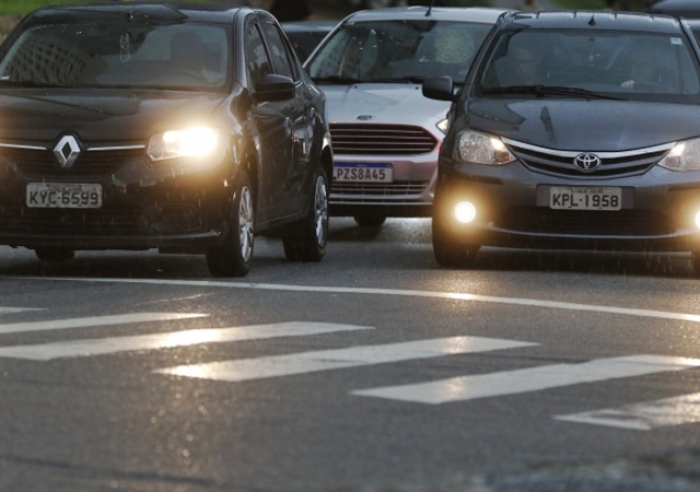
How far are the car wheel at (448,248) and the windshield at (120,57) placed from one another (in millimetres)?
1804

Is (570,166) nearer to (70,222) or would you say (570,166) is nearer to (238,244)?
(238,244)

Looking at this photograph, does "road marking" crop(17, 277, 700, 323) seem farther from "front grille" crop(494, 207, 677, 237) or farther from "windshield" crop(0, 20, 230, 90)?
"front grille" crop(494, 207, 677, 237)

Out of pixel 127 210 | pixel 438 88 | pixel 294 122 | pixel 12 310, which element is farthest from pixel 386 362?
pixel 438 88

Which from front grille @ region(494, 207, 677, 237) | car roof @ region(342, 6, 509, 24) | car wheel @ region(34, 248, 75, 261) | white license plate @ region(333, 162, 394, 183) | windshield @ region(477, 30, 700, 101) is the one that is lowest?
white license plate @ region(333, 162, 394, 183)

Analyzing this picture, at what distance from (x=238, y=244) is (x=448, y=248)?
1852 millimetres

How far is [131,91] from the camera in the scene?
14.0 m

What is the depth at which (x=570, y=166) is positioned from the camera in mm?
14383

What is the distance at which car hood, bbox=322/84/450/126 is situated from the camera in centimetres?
1788

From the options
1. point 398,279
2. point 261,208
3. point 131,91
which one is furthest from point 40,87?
point 398,279

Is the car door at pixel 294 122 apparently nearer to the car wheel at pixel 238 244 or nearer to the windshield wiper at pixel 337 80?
the car wheel at pixel 238 244

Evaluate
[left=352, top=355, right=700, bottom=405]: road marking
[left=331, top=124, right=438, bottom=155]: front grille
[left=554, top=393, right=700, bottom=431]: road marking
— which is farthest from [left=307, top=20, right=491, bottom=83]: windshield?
[left=554, top=393, right=700, bottom=431]: road marking

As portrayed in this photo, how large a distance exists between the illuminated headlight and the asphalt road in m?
0.76

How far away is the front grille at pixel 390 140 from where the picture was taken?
58.3ft

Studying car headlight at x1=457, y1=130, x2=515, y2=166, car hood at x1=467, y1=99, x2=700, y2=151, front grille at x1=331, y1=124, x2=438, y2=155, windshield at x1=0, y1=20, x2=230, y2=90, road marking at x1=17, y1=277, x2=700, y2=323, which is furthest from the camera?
front grille at x1=331, y1=124, x2=438, y2=155
